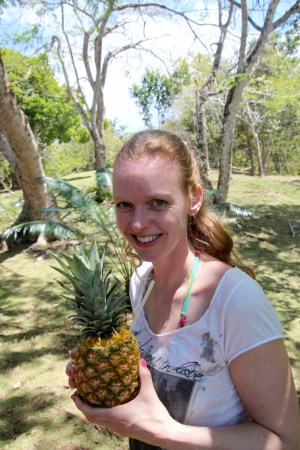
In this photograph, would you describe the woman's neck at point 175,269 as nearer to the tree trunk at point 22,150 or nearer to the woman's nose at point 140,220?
the woman's nose at point 140,220

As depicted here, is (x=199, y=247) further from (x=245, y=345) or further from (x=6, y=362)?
(x=6, y=362)

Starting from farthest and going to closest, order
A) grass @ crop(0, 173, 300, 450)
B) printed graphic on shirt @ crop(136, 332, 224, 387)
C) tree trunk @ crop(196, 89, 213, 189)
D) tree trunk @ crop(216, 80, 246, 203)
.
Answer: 1. tree trunk @ crop(196, 89, 213, 189)
2. tree trunk @ crop(216, 80, 246, 203)
3. grass @ crop(0, 173, 300, 450)
4. printed graphic on shirt @ crop(136, 332, 224, 387)

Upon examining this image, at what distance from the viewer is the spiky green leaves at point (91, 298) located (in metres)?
1.52

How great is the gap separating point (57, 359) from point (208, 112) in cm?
1909

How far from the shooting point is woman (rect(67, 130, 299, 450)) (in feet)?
4.10

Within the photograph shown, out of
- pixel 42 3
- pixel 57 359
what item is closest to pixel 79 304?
pixel 57 359

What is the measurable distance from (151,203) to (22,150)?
20.3 feet

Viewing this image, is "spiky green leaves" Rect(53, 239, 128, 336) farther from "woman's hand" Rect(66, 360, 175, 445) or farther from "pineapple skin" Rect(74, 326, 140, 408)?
"woman's hand" Rect(66, 360, 175, 445)

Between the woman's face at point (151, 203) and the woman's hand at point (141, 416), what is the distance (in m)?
0.54

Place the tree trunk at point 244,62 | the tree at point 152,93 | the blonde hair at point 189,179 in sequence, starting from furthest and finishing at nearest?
the tree at point 152,93 → the tree trunk at point 244,62 → the blonde hair at point 189,179

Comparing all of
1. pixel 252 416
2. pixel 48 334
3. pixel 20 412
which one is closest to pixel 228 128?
pixel 48 334

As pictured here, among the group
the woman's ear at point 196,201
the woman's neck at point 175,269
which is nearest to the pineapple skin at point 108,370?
the woman's neck at point 175,269

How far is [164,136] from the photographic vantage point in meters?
1.71

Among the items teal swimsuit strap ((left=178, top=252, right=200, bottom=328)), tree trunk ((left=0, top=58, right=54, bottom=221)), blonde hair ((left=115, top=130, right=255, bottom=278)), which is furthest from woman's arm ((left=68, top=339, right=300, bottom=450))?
tree trunk ((left=0, top=58, right=54, bottom=221))
